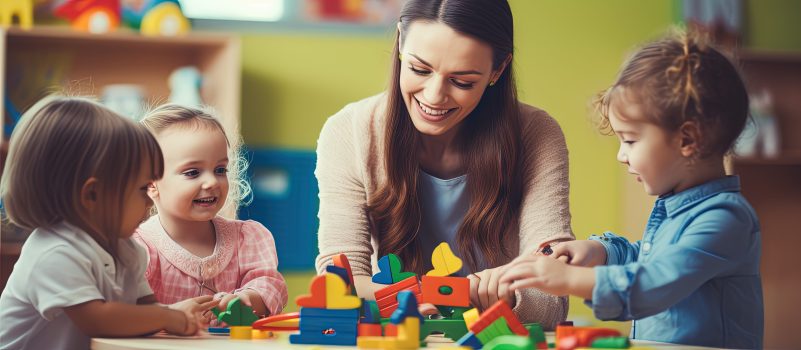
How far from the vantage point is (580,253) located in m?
1.36

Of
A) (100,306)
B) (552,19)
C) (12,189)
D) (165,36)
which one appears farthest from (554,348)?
(552,19)

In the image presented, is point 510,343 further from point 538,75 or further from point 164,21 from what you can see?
point 538,75

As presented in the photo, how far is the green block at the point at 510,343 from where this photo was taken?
0.99m

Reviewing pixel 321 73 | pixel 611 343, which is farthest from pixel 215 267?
pixel 321 73

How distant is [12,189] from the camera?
46.5 inches

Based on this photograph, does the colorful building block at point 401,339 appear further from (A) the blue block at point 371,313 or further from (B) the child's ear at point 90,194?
(B) the child's ear at point 90,194

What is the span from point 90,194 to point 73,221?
4 cm

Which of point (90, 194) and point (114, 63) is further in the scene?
point (114, 63)

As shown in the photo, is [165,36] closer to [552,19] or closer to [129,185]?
[552,19]

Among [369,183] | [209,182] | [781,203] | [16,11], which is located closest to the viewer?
[209,182]

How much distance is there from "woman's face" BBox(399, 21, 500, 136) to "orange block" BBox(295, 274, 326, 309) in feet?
1.67

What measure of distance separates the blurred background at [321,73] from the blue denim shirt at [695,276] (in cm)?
208

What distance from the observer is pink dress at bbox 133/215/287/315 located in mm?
1519

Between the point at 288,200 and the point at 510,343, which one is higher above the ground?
the point at 288,200
